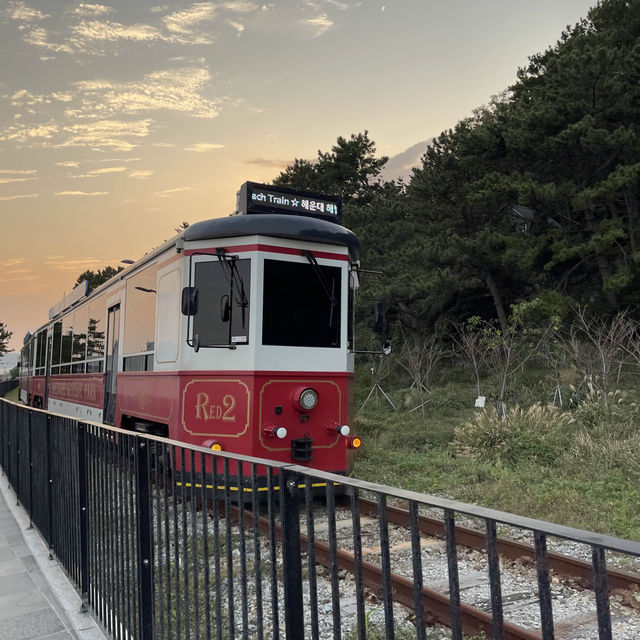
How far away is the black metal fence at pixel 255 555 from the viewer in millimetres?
1779

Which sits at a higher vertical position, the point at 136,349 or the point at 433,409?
the point at 136,349

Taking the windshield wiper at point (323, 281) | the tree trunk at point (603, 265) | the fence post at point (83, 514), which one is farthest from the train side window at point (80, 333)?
the tree trunk at point (603, 265)

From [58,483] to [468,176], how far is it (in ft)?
81.1

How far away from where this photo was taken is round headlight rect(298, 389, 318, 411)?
704 cm

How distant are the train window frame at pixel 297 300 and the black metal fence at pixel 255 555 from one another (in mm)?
2223

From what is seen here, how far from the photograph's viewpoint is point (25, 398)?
74.3 feet

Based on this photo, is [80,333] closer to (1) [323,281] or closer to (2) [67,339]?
(2) [67,339]

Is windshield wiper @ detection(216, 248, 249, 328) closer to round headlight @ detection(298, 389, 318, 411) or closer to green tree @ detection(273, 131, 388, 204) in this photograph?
round headlight @ detection(298, 389, 318, 411)

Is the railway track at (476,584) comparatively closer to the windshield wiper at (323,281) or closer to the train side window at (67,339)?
the windshield wiper at (323,281)

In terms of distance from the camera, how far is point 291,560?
226 centimetres

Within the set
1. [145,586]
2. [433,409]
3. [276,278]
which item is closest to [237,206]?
[276,278]

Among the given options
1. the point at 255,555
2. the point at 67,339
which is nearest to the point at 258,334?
the point at 255,555

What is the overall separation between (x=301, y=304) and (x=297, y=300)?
7cm

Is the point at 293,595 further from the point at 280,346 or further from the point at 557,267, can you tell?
the point at 557,267
